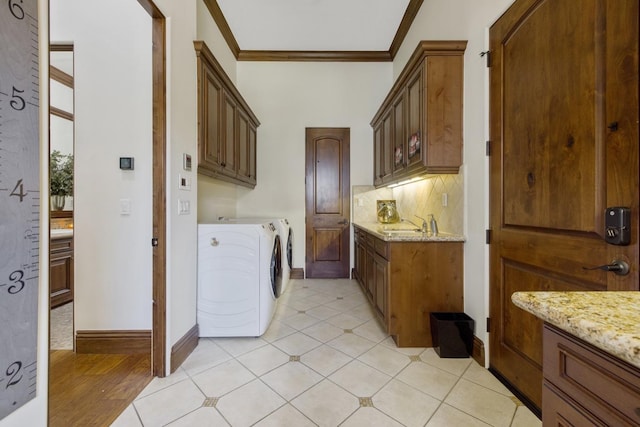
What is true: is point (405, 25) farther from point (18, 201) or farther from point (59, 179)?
point (59, 179)

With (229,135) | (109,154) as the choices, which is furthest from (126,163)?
(229,135)

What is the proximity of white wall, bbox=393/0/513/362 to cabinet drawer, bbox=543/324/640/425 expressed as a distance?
1347 millimetres

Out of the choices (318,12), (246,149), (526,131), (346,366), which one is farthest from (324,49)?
(346,366)

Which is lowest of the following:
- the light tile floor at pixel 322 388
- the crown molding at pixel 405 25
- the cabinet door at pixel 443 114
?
the light tile floor at pixel 322 388

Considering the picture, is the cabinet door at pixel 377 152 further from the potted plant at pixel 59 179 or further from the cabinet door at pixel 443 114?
the potted plant at pixel 59 179

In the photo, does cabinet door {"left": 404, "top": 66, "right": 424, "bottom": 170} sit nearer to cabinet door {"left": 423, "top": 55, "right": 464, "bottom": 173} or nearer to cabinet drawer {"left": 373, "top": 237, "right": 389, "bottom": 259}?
cabinet door {"left": 423, "top": 55, "right": 464, "bottom": 173}

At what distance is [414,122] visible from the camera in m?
2.38

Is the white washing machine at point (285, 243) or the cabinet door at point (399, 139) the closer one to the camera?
the cabinet door at point (399, 139)

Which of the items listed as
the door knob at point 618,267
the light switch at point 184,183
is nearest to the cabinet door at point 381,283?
the door knob at point 618,267

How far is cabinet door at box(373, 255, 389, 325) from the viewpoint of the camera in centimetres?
225

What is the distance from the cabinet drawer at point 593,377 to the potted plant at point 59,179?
183 inches

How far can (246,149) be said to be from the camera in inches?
140

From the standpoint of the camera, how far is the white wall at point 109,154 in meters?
2.05

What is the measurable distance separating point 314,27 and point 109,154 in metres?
2.86
